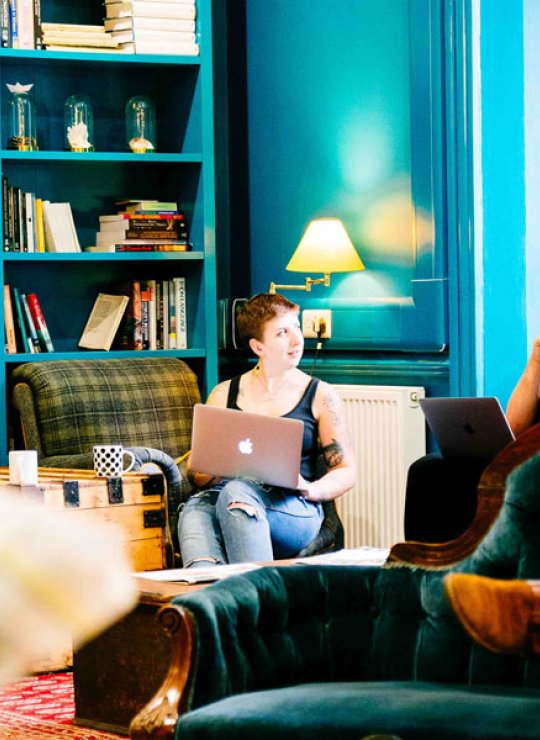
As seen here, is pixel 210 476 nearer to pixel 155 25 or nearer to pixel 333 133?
pixel 333 133

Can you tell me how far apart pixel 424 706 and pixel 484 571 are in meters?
0.46

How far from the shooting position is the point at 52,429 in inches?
159

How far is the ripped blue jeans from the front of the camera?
338cm

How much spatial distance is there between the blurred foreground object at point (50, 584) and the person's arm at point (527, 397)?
293cm

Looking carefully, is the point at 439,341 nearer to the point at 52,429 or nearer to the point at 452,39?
the point at 452,39

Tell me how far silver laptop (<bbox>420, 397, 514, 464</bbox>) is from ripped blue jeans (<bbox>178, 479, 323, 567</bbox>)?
0.48 metres

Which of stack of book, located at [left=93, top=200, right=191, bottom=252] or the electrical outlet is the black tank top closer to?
the electrical outlet

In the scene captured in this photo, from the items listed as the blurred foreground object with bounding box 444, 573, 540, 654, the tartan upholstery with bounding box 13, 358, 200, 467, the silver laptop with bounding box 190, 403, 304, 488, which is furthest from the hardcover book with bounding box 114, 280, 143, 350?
the blurred foreground object with bounding box 444, 573, 540, 654

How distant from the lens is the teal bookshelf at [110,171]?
4.46m

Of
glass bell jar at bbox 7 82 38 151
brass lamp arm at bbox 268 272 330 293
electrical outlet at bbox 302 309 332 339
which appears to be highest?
glass bell jar at bbox 7 82 38 151

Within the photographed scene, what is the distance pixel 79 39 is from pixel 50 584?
4.12 meters

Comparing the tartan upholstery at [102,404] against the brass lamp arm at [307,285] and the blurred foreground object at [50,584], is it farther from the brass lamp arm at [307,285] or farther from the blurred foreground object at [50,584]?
the blurred foreground object at [50,584]

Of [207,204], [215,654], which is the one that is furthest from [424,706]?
[207,204]

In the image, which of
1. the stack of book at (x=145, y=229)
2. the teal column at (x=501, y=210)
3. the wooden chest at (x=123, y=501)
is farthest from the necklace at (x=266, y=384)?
the stack of book at (x=145, y=229)
